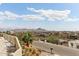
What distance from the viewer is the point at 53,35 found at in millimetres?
2100

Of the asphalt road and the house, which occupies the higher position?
the house

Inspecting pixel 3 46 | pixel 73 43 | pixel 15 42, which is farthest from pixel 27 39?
pixel 73 43

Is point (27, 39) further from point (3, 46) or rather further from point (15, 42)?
point (3, 46)

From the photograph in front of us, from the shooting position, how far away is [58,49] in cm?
208

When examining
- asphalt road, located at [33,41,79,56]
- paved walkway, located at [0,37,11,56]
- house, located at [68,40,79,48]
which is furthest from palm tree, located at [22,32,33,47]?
house, located at [68,40,79,48]

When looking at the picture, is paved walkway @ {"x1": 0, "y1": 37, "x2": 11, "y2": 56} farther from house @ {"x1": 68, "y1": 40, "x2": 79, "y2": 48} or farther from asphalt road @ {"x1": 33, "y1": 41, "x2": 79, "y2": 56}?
house @ {"x1": 68, "y1": 40, "x2": 79, "y2": 48}

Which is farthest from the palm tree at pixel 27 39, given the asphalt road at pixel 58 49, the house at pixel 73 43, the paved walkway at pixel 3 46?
the house at pixel 73 43

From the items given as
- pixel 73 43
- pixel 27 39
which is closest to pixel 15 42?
pixel 27 39

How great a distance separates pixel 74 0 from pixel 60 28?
0.93ft

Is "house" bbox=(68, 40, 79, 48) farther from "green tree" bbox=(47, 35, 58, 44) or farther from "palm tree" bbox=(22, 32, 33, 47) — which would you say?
"palm tree" bbox=(22, 32, 33, 47)

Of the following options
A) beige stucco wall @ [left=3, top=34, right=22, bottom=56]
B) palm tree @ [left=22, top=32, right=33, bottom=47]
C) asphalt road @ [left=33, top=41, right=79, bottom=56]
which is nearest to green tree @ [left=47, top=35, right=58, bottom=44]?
asphalt road @ [left=33, top=41, right=79, bottom=56]

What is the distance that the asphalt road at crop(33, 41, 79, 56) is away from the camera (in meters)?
2.06

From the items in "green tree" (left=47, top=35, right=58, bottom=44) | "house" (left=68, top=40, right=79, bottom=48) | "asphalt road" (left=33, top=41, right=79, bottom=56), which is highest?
"green tree" (left=47, top=35, right=58, bottom=44)

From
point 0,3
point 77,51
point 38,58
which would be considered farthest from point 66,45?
point 0,3
